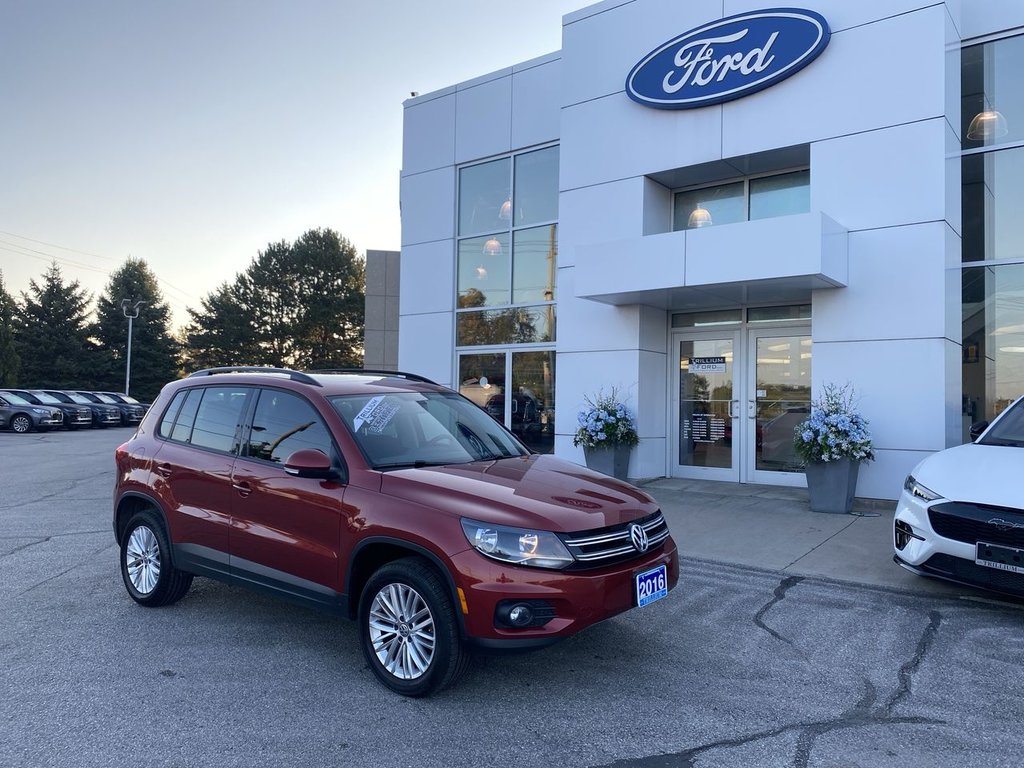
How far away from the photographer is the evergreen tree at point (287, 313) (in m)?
52.7

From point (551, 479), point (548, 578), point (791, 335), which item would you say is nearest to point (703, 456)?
point (791, 335)

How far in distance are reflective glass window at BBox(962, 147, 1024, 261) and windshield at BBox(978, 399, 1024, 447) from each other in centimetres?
425

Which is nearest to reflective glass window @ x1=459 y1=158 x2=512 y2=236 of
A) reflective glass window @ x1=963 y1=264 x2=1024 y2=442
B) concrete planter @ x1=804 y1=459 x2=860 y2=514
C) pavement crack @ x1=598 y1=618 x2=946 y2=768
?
concrete planter @ x1=804 y1=459 x2=860 y2=514

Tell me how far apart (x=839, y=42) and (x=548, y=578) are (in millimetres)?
8845

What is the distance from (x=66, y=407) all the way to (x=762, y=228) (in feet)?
93.2

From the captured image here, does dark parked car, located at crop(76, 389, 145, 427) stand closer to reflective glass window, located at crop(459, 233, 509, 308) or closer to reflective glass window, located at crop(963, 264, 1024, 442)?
reflective glass window, located at crop(459, 233, 509, 308)

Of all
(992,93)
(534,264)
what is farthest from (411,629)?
(992,93)

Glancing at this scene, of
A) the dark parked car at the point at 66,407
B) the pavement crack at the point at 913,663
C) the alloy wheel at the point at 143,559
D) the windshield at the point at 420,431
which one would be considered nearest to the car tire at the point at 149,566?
the alloy wheel at the point at 143,559

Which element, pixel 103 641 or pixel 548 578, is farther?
A: pixel 103 641

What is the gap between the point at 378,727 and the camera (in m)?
3.57

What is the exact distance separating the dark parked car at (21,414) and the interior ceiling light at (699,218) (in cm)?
2543

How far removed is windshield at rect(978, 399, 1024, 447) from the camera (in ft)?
19.9

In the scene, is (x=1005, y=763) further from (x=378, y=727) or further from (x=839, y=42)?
(x=839, y=42)

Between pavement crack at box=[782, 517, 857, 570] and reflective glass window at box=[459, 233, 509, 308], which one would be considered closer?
pavement crack at box=[782, 517, 857, 570]
